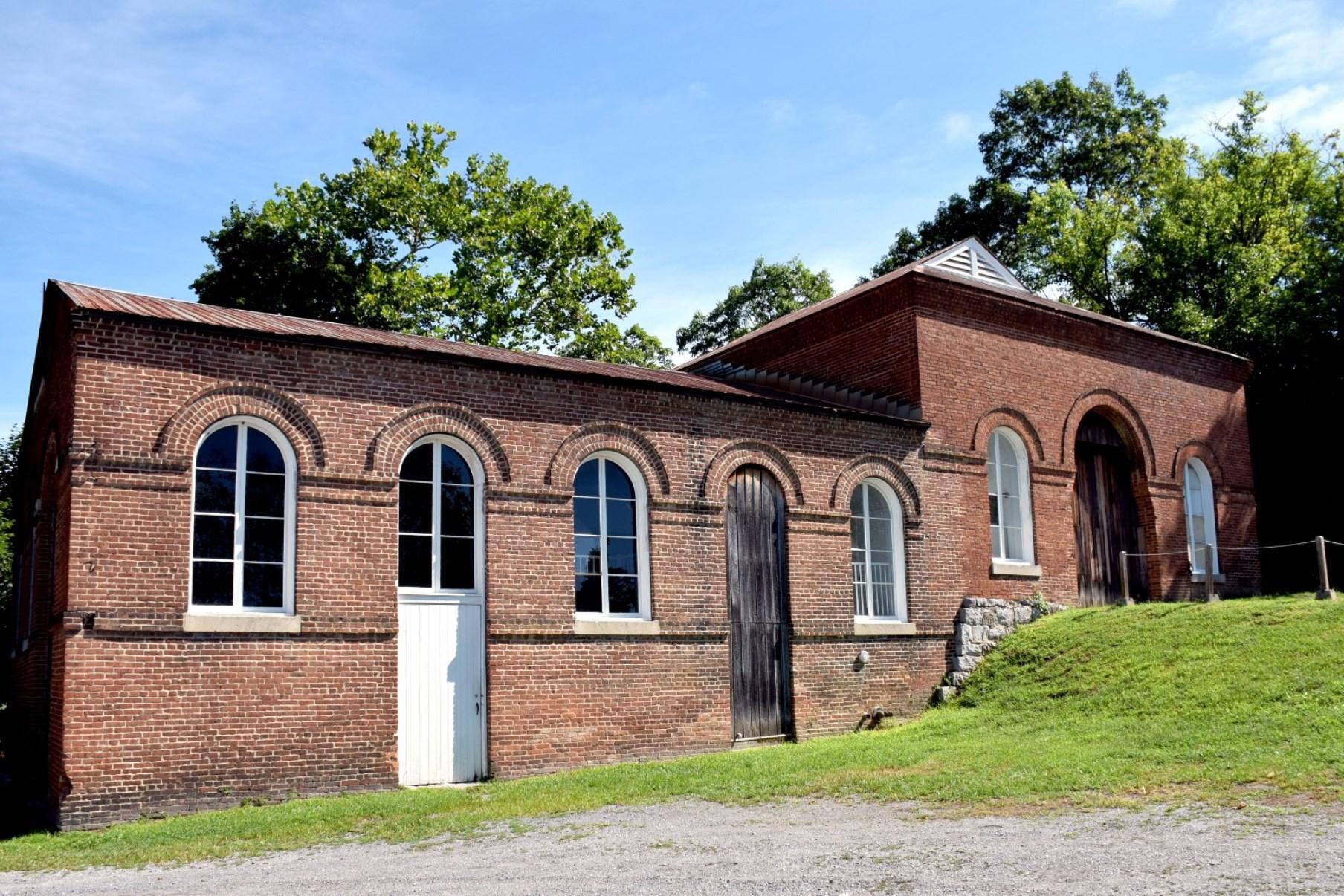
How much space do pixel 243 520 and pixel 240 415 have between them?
1143 mm

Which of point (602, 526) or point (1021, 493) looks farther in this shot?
point (1021, 493)

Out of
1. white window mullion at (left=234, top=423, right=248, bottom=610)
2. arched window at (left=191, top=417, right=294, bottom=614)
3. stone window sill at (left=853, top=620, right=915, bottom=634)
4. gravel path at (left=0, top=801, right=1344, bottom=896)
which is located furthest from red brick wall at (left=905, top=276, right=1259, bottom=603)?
white window mullion at (left=234, top=423, right=248, bottom=610)

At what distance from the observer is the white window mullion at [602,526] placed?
50.7 ft

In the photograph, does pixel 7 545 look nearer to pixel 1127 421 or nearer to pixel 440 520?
Result: pixel 440 520

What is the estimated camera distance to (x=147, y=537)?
40.5ft

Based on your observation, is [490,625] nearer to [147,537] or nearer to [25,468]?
[147,537]

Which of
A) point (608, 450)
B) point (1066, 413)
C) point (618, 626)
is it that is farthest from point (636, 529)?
point (1066, 413)

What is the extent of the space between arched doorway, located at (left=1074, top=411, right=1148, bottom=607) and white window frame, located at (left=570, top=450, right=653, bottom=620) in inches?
362

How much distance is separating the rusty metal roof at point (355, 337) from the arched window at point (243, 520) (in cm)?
125

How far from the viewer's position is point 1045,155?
41.1m

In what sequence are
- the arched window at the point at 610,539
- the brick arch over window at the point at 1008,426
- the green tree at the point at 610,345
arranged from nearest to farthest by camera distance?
the arched window at the point at 610,539
the brick arch over window at the point at 1008,426
the green tree at the point at 610,345

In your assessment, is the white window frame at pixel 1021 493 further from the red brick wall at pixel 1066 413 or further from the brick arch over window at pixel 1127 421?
the brick arch over window at pixel 1127 421

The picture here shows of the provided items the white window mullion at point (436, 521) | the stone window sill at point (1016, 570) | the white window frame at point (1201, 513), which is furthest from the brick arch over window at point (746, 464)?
the white window frame at point (1201, 513)

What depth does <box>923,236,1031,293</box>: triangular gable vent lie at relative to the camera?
72.4 ft
